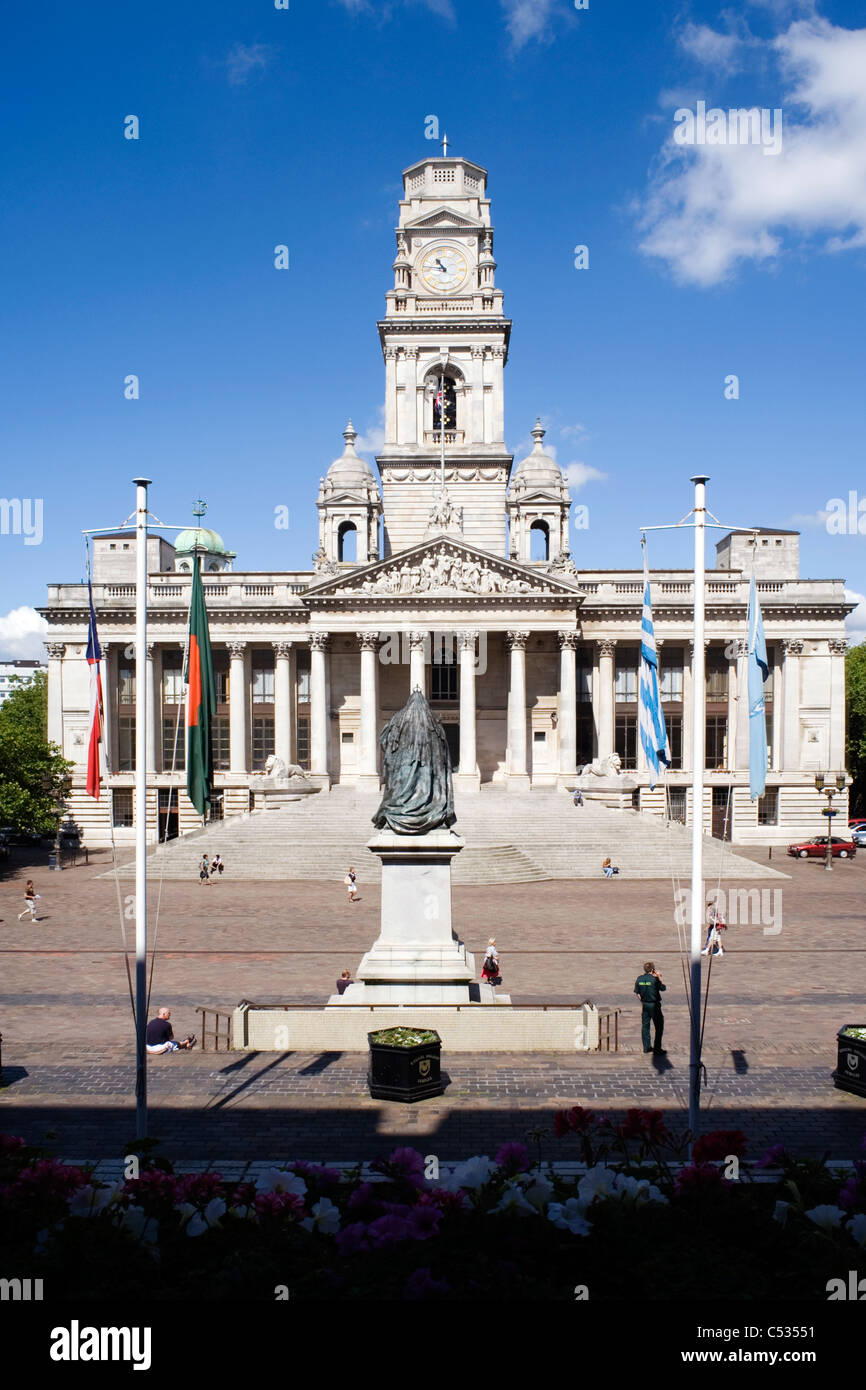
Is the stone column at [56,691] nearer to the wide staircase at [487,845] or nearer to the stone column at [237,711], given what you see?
the stone column at [237,711]

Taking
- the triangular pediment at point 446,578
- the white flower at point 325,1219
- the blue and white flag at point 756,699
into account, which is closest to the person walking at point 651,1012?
the blue and white flag at point 756,699

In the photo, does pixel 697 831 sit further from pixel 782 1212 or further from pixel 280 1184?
pixel 280 1184

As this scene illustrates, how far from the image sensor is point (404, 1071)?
14625 millimetres

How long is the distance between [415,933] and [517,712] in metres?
42.1

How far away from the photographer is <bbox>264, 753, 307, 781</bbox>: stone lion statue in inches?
2323

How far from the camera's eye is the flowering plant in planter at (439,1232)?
6230 millimetres

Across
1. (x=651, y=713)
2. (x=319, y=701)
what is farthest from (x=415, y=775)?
(x=319, y=701)

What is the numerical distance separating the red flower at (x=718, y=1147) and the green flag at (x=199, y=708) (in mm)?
9446

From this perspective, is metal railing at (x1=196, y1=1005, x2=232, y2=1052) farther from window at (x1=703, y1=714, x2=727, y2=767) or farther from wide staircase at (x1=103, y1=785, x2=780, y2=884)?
window at (x1=703, y1=714, x2=727, y2=767)

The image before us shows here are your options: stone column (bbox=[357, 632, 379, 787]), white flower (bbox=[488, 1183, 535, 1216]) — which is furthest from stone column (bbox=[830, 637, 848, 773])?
white flower (bbox=[488, 1183, 535, 1216])

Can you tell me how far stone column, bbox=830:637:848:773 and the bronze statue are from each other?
51987mm

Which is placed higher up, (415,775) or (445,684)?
(445,684)
